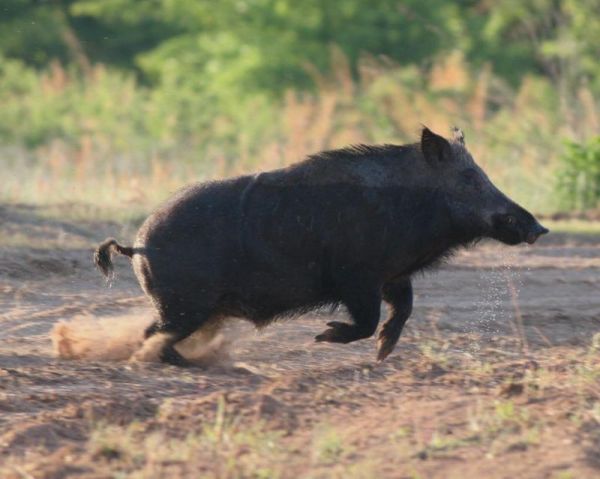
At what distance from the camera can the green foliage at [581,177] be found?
588 inches

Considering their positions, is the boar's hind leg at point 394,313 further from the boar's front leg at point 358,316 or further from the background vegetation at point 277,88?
the background vegetation at point 277,88

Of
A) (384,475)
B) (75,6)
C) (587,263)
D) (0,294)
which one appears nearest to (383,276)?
(384,475)

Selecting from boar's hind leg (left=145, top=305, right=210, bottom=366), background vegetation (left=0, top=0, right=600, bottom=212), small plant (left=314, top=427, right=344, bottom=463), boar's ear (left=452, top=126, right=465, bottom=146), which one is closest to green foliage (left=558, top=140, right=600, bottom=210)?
background vegetation (left=0, top=0, right=600, bottom=212)

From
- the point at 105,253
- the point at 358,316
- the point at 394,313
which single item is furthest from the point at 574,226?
the point at 105,253

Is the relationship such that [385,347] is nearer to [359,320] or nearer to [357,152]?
[359,320]

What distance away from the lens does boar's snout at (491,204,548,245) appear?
24.8 ft

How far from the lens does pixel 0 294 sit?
30.6 ft

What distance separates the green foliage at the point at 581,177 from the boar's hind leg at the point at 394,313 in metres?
A: 7.83

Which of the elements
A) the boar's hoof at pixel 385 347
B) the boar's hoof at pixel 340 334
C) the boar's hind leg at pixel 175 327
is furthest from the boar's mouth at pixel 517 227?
the boar's hind leg at pixel 175 327

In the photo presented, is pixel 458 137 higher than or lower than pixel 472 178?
higher

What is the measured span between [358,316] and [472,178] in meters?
1.07

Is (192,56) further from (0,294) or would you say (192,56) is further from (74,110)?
(0,294)

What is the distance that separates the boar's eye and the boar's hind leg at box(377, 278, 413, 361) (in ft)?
2.04

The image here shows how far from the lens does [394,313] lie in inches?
294
